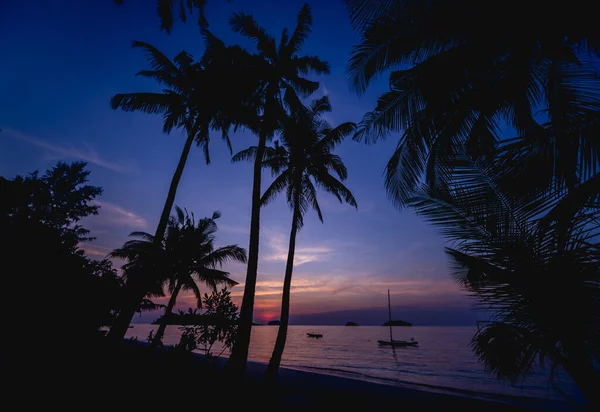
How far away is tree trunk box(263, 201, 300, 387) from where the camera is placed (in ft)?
33.4

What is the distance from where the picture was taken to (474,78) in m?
5.24

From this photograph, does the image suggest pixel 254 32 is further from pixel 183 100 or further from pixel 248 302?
pixel 248 302

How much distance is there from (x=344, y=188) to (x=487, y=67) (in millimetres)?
9794

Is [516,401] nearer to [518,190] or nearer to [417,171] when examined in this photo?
[417,171]

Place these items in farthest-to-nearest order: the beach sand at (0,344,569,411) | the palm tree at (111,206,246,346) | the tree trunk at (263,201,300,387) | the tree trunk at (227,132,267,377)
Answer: the palm tree at (111,206,246,346), the tree trunk at (263,201,300,387), the tree trunk at (227,132,267,377), the beach sand at (0,344,569,411)

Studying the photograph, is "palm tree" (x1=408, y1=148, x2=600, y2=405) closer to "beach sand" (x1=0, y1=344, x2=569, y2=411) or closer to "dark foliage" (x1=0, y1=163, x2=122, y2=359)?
"beach sand" (x1=0, y1=344, x2=569, y2=411)

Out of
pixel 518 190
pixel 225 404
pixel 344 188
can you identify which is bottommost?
pixel 225 404

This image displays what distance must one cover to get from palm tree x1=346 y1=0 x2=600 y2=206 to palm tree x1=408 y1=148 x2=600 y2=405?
0.36m

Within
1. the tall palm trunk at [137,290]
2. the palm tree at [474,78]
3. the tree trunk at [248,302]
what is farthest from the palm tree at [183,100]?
the palm tree at [474,78]

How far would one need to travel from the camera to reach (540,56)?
165 inches

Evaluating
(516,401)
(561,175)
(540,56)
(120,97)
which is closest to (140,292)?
(120,97)

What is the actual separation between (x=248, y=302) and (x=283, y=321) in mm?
2833

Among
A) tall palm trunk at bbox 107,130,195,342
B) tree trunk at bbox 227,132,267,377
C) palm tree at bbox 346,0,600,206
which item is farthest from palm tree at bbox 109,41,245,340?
palm tree at bbox 346,0,600,206

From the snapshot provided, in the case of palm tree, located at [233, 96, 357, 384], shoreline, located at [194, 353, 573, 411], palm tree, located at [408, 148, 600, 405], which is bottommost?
shoreline, located at [194, 353, 573, 411]
